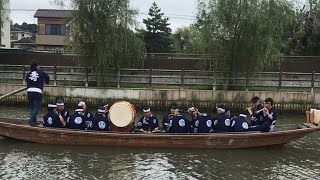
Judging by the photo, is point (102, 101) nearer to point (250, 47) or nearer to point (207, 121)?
point (250, 47)

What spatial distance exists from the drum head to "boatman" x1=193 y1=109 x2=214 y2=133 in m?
2.02

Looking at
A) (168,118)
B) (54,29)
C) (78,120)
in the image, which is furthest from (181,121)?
(54,29)

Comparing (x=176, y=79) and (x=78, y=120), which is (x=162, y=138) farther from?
(x=176, y=79)

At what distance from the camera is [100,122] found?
44.1 ft

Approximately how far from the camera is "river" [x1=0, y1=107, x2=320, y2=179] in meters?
10.8

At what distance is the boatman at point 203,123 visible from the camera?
13.4m

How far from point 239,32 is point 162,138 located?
39.1 ft

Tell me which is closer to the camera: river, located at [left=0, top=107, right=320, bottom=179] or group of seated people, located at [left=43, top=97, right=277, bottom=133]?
river, located at [left=0, top=107, right=320, bottom=179]

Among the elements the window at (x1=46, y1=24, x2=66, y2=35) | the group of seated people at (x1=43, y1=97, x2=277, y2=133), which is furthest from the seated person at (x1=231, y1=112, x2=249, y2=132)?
the window at (x1=46, y1=24, x2=66, y2=35)

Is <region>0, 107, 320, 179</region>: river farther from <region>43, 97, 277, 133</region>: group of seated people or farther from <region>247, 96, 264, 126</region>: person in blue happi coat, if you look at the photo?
<region>247, 96, 264, 126</region>: person in blue happi coat

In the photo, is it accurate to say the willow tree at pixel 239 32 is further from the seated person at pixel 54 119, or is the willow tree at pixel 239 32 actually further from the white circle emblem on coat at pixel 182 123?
the seated person at pixel 54 119

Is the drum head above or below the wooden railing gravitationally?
below

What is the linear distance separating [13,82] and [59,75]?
9.43 feet

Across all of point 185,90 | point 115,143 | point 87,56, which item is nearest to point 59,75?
point 87,56
